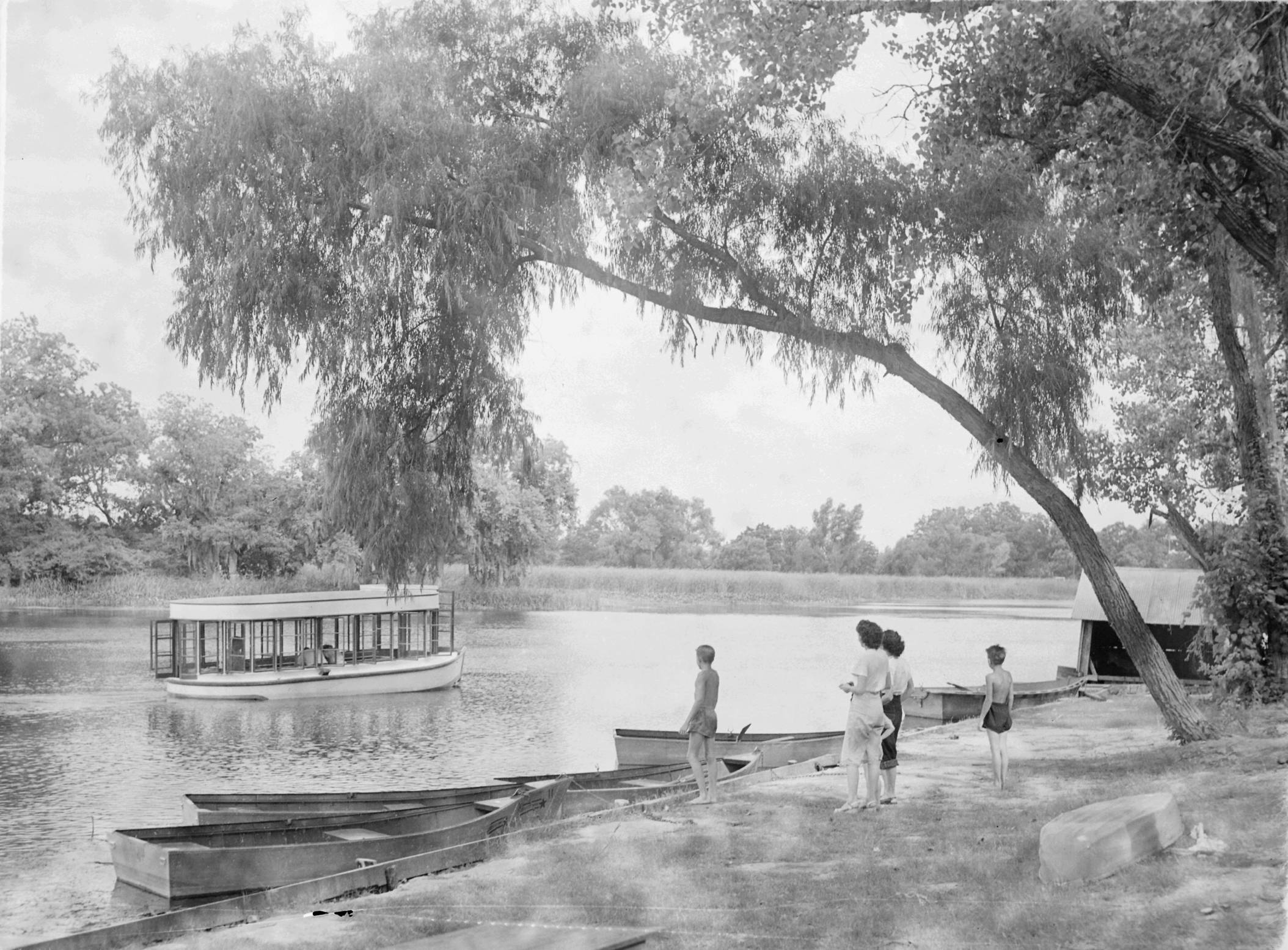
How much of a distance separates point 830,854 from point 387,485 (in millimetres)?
4526

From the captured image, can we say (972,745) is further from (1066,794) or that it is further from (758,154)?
(758,154)

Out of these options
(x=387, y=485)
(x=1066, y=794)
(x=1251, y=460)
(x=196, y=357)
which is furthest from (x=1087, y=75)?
(x=196, y=357)

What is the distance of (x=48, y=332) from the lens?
371 inches

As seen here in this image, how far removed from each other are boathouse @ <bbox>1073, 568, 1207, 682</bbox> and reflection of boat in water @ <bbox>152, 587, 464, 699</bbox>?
30.9 feet

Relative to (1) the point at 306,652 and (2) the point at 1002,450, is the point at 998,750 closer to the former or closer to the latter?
(2) the point at 1002,450

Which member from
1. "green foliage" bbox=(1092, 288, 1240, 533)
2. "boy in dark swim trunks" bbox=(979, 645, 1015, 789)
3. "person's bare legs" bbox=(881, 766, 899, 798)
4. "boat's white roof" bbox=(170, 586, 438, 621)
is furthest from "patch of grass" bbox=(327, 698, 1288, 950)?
"boat's white roof" bbox=(170, 586, 438, 621)

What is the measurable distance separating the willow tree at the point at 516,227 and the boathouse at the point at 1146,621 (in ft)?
22.8

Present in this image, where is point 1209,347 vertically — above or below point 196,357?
above

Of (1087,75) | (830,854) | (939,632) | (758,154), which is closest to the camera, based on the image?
(830,854)

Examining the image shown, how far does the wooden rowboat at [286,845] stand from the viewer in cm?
689

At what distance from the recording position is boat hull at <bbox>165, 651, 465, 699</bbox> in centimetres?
1742

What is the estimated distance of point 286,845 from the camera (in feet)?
23.3

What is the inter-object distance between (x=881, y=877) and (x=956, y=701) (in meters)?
9.94

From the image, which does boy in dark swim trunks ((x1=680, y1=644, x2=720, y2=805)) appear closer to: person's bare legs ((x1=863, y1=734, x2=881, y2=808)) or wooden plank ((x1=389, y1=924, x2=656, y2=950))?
person's bare legs ((x1=863, y1=734, x2=881, y2=808))
